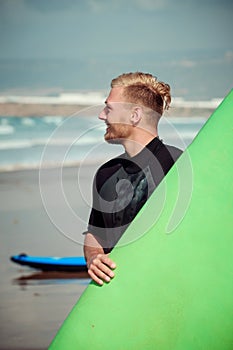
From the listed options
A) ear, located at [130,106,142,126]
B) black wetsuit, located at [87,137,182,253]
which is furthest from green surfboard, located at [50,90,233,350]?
ear, located at [130,106,142,126]

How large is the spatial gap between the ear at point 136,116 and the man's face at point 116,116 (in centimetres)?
1

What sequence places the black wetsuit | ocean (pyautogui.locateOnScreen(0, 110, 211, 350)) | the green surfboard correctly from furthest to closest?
1. ocean (pyautogui.locateOnScreen(0, 110, 211, 350))
2. the black wetsuit
3. the green surfboard

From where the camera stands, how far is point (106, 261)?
2.42 metres

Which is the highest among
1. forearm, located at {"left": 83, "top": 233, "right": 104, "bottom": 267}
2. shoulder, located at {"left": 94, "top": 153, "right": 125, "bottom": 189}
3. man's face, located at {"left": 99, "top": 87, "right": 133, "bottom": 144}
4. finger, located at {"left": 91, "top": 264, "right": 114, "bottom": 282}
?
man's face, located at {"left": 99, "top": 87, "right": 133, "bottom": 144}

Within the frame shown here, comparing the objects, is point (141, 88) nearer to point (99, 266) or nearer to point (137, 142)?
point (137, 142)

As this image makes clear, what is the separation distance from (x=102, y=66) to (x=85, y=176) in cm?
944

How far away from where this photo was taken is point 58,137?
28.1ft

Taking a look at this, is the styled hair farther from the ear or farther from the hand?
the hand

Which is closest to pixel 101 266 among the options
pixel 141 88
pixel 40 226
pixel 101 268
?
pixel 101 268

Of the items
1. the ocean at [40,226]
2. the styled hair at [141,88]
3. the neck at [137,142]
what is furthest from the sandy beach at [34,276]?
the styled hair at [141,88]

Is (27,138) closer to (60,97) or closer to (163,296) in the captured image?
(60,97)

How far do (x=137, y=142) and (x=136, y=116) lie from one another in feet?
0.26

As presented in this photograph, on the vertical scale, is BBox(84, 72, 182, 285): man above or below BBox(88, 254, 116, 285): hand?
above

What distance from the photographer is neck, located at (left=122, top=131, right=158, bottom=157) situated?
8.65 feet
